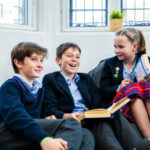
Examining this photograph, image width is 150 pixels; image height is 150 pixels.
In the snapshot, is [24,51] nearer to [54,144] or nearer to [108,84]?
[54,144]

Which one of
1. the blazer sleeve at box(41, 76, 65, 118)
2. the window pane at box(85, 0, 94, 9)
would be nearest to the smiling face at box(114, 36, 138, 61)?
the blazer sleeve at box(41, 76, 65, 118)

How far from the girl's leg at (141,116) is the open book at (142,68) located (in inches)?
9.9

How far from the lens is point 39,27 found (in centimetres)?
331

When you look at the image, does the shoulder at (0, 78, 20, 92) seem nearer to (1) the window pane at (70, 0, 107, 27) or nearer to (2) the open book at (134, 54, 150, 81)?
(2) the open book at (134, 54, 150, 81)

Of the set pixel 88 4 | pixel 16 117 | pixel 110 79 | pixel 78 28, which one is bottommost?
pixel 16 117

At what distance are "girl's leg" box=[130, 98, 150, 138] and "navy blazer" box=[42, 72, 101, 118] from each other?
361 mm

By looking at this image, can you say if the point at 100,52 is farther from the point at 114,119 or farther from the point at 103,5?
the point at 114,119

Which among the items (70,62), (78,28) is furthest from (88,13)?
(70,62)

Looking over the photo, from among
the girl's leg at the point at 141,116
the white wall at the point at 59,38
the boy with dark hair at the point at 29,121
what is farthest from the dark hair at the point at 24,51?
the white wall at the point at 59,38

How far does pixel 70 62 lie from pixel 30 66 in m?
0.47

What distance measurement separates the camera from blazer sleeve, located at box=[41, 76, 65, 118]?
2.22 meters

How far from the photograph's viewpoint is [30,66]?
197 centimetres

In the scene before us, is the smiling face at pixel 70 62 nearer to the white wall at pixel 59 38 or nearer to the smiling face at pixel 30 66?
the smiling face at pixel 30 66

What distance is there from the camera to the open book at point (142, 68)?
235 cm
